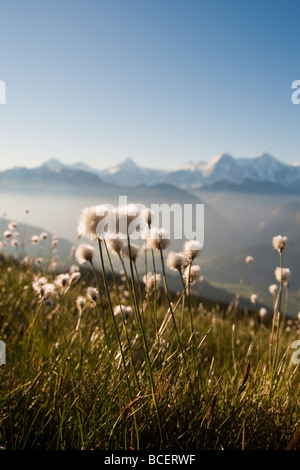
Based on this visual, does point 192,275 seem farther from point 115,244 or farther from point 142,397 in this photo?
point 142,397

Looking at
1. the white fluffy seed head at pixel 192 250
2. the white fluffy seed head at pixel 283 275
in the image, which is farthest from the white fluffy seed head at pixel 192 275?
the white fluffy seed head at pixel 283 275

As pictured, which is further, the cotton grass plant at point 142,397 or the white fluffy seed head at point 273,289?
the white fluffy seed head at point 273,289

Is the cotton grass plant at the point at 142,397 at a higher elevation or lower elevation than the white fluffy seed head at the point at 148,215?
lower

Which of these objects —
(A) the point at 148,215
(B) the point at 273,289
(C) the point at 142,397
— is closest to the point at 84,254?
(A) the point at 148,215

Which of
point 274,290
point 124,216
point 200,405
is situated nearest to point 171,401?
point 200,405

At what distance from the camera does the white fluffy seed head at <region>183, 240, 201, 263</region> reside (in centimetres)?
231

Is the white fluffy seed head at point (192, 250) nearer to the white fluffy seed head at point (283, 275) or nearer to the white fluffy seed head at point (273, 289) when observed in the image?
the white fluffy seed head at point (283, 275)

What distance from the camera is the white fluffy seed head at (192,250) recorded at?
2311mm

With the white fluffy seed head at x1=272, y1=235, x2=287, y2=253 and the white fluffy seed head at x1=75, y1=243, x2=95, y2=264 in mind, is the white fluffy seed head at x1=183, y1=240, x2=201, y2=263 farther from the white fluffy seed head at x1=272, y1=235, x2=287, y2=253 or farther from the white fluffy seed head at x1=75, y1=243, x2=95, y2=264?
the white fluffy seed head at x1=272, y1=235, x2=287, y2=253

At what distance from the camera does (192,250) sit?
2314 mm
